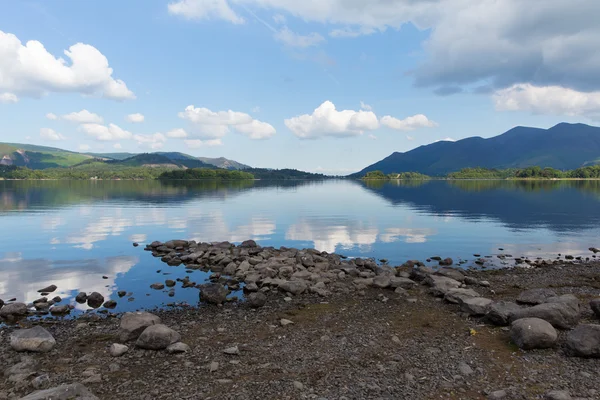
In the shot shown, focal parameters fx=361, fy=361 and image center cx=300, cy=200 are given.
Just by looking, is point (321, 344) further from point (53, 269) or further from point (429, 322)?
point (53, 269)

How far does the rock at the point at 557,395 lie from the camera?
1015cm

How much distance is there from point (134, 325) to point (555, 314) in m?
18.2

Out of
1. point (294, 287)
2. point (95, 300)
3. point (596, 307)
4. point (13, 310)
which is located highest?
point (596, 307)

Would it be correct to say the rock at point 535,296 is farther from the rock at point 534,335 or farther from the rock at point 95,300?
the rock at point 95,300

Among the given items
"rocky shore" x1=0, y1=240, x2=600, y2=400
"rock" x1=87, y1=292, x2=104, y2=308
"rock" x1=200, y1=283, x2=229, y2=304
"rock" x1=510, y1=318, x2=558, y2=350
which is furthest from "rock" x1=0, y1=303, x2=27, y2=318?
"rock" x1=510, y1=318, x2=558, y2=350

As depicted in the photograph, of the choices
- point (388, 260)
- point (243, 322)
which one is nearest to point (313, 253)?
point (388, 260)

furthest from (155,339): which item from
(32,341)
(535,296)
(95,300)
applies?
(535,296)

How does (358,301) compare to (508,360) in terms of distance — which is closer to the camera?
(508,360)

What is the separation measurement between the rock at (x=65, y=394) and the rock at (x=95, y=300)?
12081mm

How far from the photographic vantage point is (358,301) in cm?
2100

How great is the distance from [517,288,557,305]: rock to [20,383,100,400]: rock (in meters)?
20.5

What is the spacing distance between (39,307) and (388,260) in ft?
88.8

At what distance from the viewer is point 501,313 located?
16328 mm

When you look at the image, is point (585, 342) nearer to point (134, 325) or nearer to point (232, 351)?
point (232, 351)
